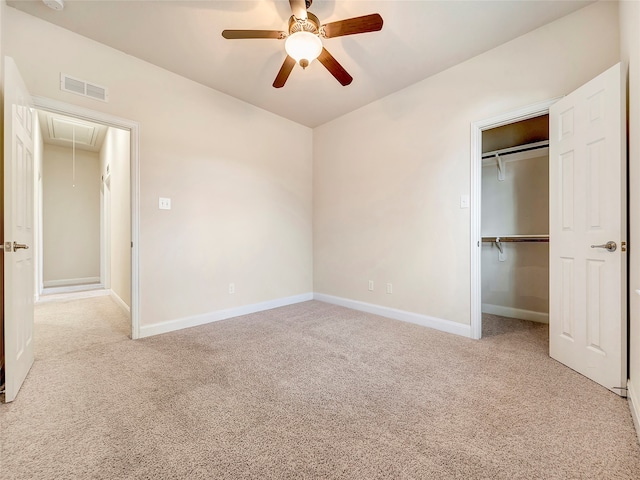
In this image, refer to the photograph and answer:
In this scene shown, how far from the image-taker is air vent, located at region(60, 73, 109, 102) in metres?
2.40

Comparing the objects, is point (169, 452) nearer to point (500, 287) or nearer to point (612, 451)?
point (612, 451)

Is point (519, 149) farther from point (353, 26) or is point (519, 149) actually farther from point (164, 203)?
point (164, 203)

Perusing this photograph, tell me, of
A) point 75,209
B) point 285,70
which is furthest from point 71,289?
point 285,70

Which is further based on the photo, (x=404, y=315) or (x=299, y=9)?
(x=404, y=315)

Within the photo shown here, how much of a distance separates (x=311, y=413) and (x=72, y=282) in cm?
680

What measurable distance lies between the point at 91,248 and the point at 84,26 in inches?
212

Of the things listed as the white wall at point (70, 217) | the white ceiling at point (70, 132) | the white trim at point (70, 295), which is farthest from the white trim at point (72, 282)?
the white ceiling at point (70, 132)

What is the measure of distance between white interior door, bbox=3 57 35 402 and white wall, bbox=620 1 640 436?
11.6ft

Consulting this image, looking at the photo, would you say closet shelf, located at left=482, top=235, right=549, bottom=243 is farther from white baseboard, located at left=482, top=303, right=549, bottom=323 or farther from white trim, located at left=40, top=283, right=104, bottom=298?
white trim, located at left=40, top=283, right=104, bottom=298

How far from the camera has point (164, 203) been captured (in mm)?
3000

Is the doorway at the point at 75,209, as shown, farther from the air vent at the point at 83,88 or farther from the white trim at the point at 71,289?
the air vent at the point at 83,88

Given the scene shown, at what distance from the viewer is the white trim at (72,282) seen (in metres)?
5.74

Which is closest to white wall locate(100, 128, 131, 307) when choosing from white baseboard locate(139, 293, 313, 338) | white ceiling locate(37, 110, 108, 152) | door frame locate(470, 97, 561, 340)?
white ceiling locate(37, 110, 108, 152)

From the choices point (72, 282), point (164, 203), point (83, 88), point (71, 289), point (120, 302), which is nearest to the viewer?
point (83, 88)
